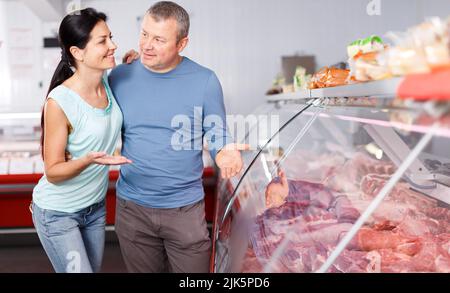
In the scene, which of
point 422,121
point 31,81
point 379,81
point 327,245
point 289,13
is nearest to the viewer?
point 422,121

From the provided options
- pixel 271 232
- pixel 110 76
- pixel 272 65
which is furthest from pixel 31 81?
pixel 271 232

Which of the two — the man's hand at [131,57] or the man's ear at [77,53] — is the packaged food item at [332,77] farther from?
the man's ear at [77,53]

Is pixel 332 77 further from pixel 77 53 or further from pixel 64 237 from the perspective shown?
pixel 64 237

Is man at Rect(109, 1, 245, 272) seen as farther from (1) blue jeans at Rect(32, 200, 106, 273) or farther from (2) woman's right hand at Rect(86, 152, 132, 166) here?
(2) woman's right hand at Rect(86, 152, 132, 166)

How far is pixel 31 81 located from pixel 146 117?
15.2ft

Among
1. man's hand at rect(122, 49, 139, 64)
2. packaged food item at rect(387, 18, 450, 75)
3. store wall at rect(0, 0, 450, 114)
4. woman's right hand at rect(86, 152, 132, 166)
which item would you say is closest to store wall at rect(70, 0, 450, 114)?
store wall at rect(0, 0, 450, 114)

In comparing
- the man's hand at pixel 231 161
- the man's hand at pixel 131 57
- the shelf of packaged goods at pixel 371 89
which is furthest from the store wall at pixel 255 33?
the shelf of packaged goods at pixel 371 89

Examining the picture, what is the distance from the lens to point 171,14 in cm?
164

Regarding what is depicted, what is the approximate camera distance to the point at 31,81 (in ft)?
18.9

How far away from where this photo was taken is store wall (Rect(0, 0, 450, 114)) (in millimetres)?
5055

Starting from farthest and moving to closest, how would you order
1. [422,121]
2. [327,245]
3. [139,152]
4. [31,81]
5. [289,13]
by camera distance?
[31,81] < [289,13] < [139,152] < [327,245] < [422,121]

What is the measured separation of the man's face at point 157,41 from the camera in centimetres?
163

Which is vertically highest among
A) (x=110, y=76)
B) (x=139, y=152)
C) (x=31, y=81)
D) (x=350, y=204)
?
(x=31, y=81)
